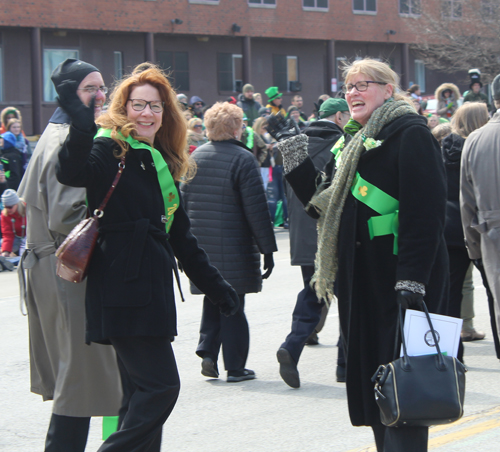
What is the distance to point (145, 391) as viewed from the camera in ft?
11.0

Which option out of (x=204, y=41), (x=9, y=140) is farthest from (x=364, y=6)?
(x=9, y=140)

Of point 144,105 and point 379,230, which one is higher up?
point 144,105

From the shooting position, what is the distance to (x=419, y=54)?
39.4m

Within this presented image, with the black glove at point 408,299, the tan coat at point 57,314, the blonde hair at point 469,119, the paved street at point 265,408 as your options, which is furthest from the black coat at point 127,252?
the blonde hair at point 469,119

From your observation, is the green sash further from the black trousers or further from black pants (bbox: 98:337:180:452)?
the black trousers

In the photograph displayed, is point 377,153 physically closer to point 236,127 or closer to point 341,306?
point 341,306

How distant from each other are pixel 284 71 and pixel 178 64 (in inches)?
207

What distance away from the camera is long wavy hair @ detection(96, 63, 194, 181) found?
11.9 feet

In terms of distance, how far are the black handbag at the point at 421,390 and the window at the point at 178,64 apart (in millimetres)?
30307

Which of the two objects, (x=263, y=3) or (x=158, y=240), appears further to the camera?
(x=263, y=3)

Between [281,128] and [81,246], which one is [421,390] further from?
[281,128]

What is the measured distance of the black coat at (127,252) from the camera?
11.0 feet

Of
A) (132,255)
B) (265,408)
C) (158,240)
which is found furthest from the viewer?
(265,408)

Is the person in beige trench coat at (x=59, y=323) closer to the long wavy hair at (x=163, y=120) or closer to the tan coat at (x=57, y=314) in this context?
the tan coat at (x=57, y=314)
